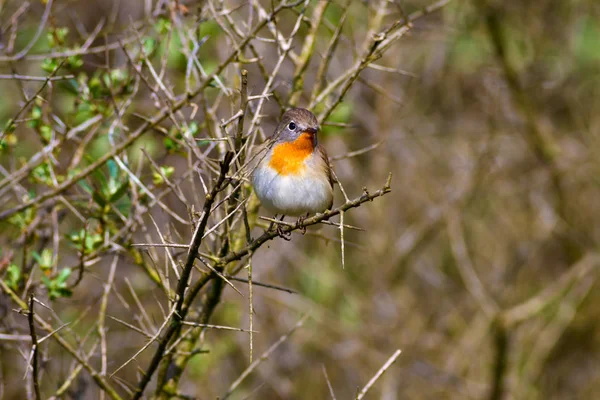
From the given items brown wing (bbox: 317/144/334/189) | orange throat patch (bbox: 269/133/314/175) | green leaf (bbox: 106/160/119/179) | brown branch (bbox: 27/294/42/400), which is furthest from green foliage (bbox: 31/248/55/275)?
brown wing (bbox: 317/144/334/189)

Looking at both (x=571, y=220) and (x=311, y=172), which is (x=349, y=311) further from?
(x=311, y=172)

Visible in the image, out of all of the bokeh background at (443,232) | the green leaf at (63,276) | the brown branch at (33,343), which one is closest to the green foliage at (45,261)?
the green leaf at (63,276)

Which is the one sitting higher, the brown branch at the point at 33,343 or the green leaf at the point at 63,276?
the green leaf at the point at 63,276

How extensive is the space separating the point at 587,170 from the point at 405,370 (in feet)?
9.17

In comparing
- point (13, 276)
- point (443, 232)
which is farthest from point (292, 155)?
point (443, 232)

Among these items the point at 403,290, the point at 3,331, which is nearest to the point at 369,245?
Answer: the point at 403,290

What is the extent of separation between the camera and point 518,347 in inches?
307

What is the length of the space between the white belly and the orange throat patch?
4 centimetres

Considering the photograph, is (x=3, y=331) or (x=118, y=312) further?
(x=118, y=312)

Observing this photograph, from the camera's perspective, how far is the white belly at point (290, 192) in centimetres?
408

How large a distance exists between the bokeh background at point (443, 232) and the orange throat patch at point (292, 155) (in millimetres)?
3315

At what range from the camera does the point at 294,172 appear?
4.22 m

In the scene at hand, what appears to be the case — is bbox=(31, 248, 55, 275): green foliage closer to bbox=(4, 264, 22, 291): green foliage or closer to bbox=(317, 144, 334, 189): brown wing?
bbox=(4, 264, 22, 291): green foliage

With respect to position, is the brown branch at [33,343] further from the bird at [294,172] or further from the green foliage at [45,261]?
the bird at [294,172]
